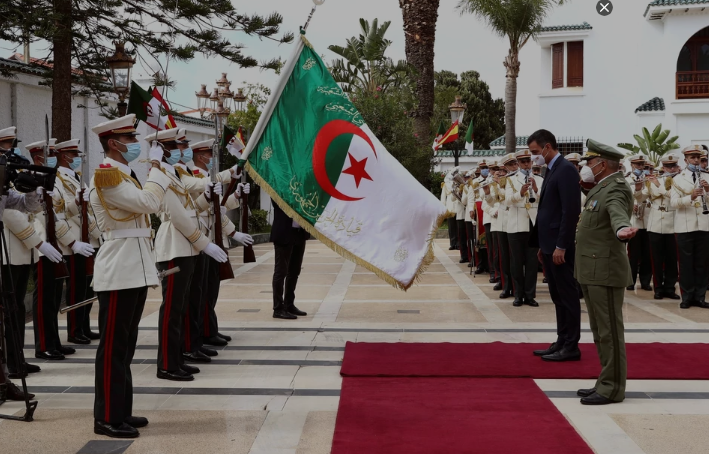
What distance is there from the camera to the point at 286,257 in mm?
9172

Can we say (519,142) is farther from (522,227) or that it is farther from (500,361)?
(500,361)

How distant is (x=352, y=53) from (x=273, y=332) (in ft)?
48.4

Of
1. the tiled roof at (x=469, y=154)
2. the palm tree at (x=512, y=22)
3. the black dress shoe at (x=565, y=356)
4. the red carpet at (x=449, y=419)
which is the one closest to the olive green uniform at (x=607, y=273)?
the red carpet at (x=449, y=419)

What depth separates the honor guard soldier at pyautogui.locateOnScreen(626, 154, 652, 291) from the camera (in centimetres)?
1108

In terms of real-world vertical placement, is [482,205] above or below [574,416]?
above

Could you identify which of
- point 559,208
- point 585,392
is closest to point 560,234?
point 559,208

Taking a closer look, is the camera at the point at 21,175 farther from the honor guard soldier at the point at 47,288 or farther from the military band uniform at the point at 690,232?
the military band uniform at the point at 690,232

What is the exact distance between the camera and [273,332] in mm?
8320

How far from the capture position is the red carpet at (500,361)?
622cm

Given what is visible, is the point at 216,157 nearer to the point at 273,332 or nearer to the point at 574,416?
the point at 273,332

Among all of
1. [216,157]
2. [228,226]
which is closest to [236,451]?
[216,157]

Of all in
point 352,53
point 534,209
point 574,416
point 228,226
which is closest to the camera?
point 574,416

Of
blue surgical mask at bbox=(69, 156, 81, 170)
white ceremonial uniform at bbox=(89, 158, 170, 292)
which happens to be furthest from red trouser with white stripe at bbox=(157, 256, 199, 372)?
blue surgical mask at bbox=(69, 156, 81, 170)

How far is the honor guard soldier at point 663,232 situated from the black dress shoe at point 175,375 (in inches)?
270
